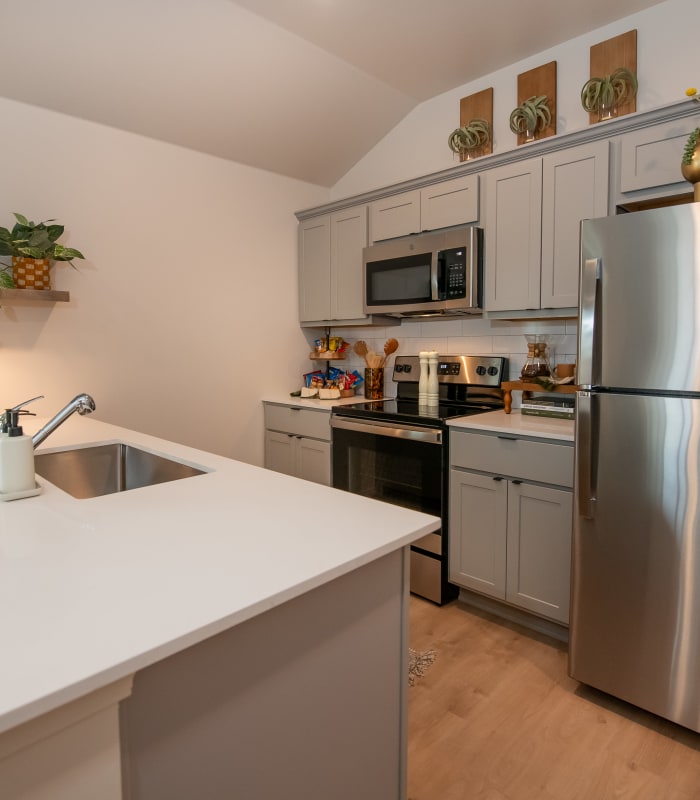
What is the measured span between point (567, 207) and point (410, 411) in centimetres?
119

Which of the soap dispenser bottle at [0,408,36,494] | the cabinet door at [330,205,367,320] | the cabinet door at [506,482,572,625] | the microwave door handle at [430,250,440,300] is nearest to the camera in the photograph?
the soap dispenser bottle at [0,408,36,494]

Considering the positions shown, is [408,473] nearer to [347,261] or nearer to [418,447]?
[418,447]

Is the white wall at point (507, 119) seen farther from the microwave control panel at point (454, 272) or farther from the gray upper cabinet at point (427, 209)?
the microwave control panel at point (454, 272)

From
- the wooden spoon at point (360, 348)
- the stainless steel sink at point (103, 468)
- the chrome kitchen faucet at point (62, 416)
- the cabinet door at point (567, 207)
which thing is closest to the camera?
the chrome kitchen faucet at point (62, 416)

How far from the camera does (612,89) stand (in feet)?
7.85

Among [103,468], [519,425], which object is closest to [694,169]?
[519,425]

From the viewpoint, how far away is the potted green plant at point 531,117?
8.72 ft

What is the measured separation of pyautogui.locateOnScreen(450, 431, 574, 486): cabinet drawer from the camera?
2153mm

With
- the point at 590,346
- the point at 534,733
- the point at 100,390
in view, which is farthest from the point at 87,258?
the point at 534,733

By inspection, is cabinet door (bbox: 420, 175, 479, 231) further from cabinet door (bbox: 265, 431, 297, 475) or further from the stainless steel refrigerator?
cabinet door (bbox: 265, 431, 297, 475)

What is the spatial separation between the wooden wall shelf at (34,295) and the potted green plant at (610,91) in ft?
8.41

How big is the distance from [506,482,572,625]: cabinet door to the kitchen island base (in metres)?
1.25

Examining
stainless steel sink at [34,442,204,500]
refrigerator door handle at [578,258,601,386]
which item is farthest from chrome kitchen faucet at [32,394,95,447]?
refrigerator door handle at [578,258,601,386]

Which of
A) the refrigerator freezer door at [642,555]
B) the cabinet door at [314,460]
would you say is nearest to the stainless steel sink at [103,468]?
the cabinet door at [314,460]
